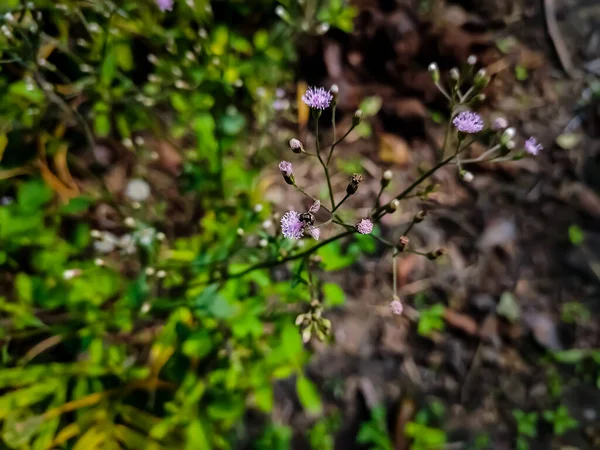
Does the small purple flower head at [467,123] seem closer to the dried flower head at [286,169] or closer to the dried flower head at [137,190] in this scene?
the dried flower head at [286,169]

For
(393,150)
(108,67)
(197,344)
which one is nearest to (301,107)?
(393,150)

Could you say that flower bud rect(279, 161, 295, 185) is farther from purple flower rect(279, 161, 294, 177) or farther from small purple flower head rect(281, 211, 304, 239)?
small purple flower head rect(281, 211, 304, 239)

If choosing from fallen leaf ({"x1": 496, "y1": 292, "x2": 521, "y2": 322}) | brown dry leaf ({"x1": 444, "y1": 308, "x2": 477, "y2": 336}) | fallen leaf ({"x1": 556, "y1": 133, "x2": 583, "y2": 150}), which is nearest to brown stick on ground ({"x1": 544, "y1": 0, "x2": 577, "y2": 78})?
fallen leaf ({"x1": 556, "y1": 133, "x2": 583, "y2": 150})

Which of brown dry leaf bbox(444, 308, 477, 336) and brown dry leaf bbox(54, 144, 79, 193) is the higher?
brown dry leaf bbox(54, 144, 79, 193)

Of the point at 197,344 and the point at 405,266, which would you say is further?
the point at 405,266

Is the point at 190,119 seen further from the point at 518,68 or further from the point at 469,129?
the point at 518,68

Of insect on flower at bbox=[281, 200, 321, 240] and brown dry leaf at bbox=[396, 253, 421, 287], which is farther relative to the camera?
brown dry leaf at bbox=[396, 253, 421, 287]

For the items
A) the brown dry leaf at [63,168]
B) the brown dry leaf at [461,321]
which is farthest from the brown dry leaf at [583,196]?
the brown dry leaf at [63,168]

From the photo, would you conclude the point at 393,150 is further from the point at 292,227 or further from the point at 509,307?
the point at 292,227
